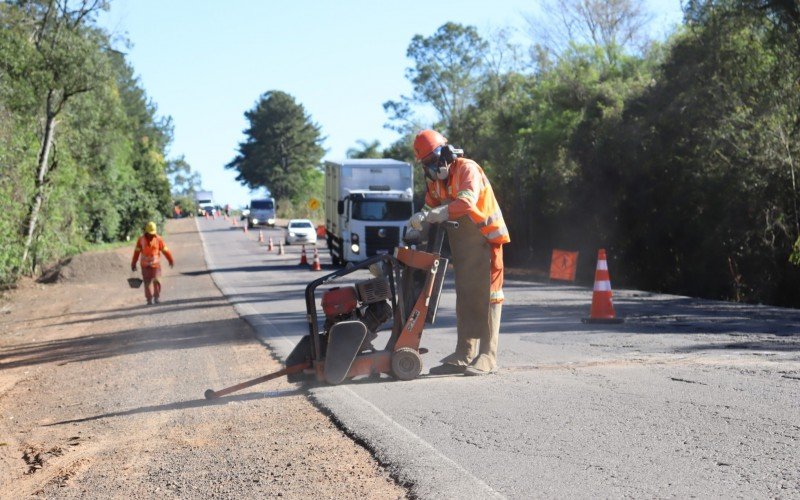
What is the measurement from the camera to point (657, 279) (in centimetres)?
3262

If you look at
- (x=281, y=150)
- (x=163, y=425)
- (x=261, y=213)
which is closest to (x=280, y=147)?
(x=281, y=150)

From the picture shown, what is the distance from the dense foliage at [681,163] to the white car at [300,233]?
1525cm

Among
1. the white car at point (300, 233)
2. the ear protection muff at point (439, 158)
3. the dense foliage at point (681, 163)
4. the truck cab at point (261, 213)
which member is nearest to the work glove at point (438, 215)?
the ear protection muff at point (439, 158)

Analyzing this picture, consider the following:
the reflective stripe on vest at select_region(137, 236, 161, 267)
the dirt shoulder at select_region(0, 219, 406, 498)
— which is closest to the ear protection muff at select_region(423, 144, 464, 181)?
the dirt shoulder at select_region(0, 219, 406, 498)

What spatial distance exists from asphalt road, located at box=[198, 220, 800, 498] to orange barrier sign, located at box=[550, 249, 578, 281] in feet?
47.7

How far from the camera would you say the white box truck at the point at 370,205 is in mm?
33188

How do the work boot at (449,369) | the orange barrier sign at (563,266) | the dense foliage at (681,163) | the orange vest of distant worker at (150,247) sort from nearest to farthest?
the work boot at (449,369)
the orange vest of distant worker at (150,247)
the dense foliage at (681,163)
the orange barrier sign at (563,266)

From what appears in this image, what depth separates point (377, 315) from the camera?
845 cm

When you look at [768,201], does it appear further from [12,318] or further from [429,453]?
[429,453]

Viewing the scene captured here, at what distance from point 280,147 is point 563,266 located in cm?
10873

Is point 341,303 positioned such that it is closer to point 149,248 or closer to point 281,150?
point 149,248

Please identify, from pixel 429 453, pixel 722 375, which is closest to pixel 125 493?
pixel 429 453

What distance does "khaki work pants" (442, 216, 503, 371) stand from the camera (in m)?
8.66

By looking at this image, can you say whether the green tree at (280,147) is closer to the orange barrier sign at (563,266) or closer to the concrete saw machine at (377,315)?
the orange barrier sign at (563,266)
